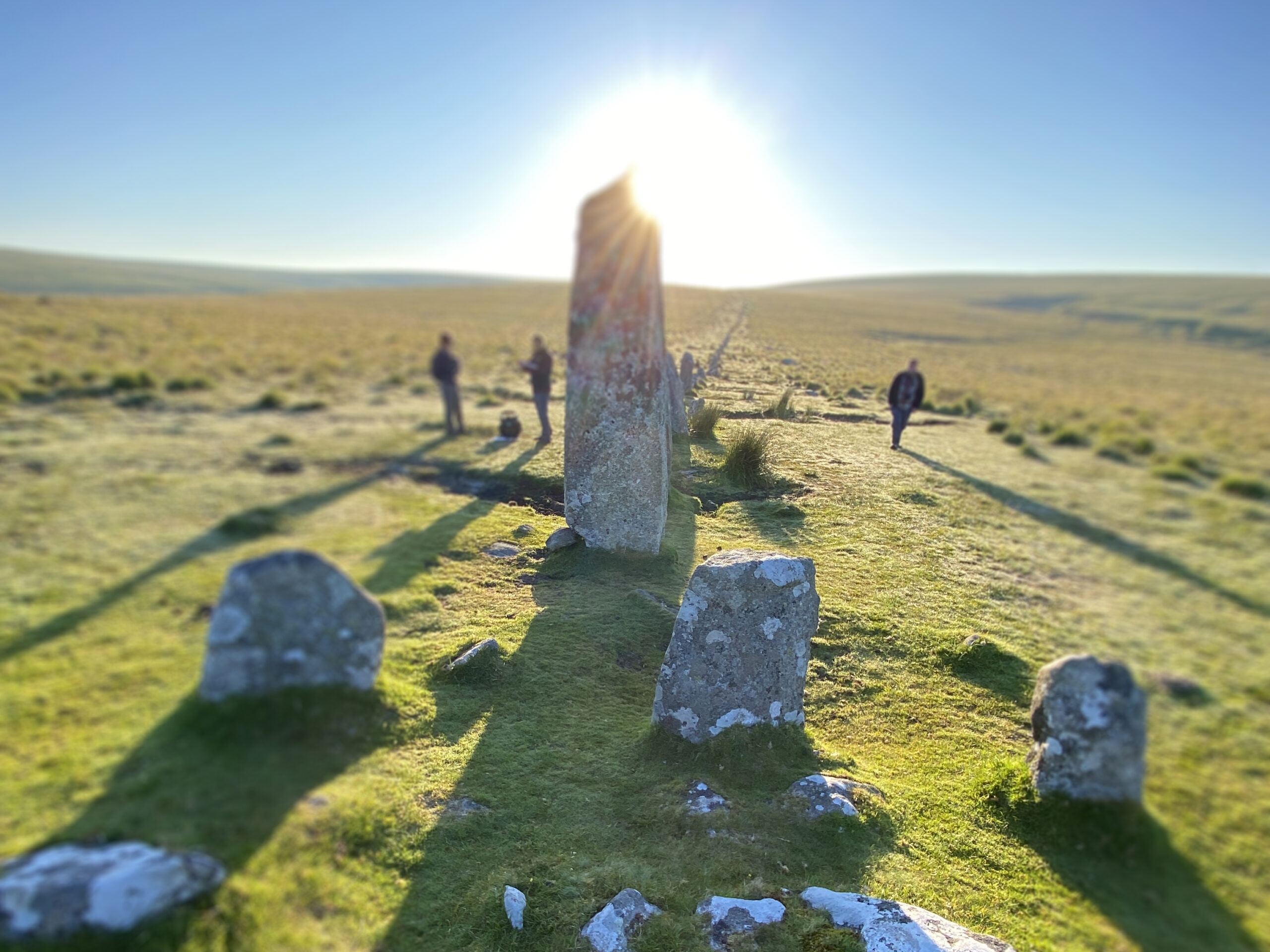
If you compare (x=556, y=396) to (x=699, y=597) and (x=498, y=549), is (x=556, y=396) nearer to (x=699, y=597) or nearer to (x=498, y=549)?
(x=498, y=549)

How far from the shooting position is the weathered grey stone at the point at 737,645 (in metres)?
6.13

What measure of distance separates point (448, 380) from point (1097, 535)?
18.6 feet

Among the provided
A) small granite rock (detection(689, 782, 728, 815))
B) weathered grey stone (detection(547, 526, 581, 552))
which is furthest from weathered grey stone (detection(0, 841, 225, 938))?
weathered grey stone (detection(547, 526, 581, 552))

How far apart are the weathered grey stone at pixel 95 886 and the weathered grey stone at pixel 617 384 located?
6.70 metres

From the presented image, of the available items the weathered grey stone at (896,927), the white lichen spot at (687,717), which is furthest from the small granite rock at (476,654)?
the weathered grey stone at (896,927)

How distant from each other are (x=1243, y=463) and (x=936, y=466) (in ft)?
14.1

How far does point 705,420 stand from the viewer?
9.16m

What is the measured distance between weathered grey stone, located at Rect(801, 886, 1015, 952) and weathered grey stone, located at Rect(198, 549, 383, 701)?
364cm

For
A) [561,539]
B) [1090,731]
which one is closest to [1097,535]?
[1090,731]

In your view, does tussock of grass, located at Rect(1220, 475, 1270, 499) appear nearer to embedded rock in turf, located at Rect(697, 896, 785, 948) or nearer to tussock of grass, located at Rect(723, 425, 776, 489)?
embedded rock in turf, located at Rect(697, 896, 785, 948)

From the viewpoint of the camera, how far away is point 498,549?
8.47 metres

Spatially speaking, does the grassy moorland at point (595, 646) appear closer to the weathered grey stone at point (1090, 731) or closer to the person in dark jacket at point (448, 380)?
the weathered grey stone at point (1090, 731)

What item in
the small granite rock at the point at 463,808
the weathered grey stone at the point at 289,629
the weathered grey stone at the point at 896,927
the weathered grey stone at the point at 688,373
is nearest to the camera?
the weathered grey stone at the point at 289,629

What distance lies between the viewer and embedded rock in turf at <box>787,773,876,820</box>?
18.0 feet
